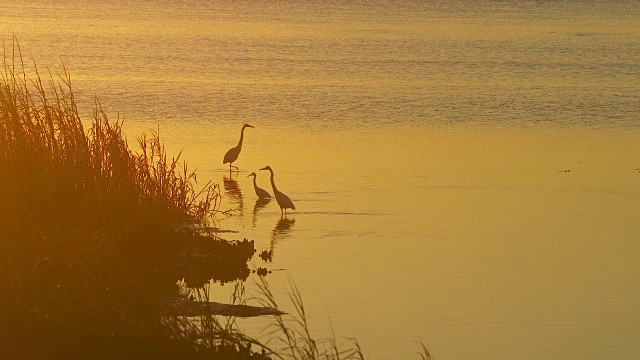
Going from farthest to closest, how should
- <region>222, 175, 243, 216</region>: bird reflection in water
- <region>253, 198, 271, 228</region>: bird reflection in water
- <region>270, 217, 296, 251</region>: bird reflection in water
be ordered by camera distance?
<region>222, 175, 243, 216</region>: bird reflection in water, <region>253, 198, 271, 228</region>: bird reflection in water, <region>270, 217, 296, 251</region>: bird reflection in water

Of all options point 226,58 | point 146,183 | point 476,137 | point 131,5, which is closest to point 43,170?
point 146,183

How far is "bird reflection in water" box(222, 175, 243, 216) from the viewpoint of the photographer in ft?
72.0

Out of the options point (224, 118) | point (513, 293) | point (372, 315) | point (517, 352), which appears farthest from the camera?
point (224, 118)

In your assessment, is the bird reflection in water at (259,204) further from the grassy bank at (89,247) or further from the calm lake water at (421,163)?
the grassy bank at (89,247)

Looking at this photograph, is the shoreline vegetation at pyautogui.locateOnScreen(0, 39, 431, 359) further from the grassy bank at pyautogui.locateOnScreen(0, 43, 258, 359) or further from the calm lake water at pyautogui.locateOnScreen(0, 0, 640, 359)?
the calm lake water at pyautogui.locateOnScreen(0, 0, 640, 359)

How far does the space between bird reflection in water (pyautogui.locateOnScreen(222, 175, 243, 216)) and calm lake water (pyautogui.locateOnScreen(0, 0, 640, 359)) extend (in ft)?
0.26

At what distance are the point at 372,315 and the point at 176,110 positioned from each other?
20.5 meters

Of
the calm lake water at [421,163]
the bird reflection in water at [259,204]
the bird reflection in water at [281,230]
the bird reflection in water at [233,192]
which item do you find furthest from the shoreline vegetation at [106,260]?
the bird reflection in water at [233,192]

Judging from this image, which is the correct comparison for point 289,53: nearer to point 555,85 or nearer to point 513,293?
point 555,85

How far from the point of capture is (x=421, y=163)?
26656 millimetres

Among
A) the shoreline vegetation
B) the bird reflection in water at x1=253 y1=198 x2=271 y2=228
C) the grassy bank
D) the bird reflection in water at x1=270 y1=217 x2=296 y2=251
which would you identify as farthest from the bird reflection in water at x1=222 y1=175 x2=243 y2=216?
the shoreline vegetation

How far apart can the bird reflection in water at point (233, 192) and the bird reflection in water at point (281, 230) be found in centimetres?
103

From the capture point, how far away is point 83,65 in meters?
46.8

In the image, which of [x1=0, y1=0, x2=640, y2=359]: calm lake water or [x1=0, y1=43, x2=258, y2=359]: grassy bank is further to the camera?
[x1=0, y1=0, x2=640, y2=359]: calm lake water
